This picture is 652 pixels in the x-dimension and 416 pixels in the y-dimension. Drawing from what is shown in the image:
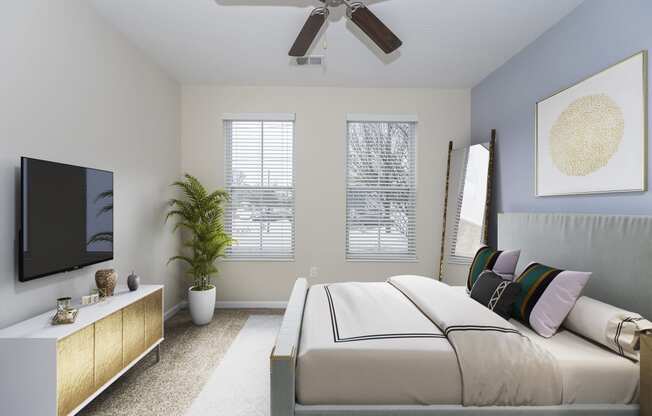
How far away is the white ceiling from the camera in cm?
250

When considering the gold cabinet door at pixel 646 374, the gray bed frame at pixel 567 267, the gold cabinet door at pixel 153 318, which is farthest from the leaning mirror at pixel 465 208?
the gold cabinet door at pixel 153 318

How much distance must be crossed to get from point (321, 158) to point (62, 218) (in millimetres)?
2733

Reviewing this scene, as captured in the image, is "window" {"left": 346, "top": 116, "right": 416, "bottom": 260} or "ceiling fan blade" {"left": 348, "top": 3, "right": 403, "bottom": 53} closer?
"ceiling fan blade" {"left": 348, "top": 3, "right": 403, "bottom": 53}

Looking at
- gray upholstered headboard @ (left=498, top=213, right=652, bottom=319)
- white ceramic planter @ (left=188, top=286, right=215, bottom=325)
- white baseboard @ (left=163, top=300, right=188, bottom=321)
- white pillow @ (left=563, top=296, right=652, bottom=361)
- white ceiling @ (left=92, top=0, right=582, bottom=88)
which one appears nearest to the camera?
white pillow @ (left=563, top=296, right=652, bottom=361)

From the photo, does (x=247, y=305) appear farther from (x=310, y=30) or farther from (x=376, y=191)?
(x=310, y=30)

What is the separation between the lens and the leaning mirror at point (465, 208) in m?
3.60

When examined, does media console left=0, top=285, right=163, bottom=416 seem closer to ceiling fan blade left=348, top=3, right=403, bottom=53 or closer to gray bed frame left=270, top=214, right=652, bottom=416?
gray bed frame left=270, top=214, right=652, bottom=416

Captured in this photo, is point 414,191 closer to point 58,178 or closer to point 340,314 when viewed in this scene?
point 340,314

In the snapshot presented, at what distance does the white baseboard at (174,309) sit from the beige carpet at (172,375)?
0.16 meters

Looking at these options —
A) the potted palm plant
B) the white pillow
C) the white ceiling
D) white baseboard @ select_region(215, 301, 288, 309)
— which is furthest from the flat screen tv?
the white pillow

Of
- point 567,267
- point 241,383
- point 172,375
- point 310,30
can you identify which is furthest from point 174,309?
point 567,267

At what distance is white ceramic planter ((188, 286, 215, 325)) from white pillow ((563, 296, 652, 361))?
3.24m

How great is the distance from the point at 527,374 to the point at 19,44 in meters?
3.34

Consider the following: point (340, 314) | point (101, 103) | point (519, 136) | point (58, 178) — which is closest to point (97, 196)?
point (58, 178)
